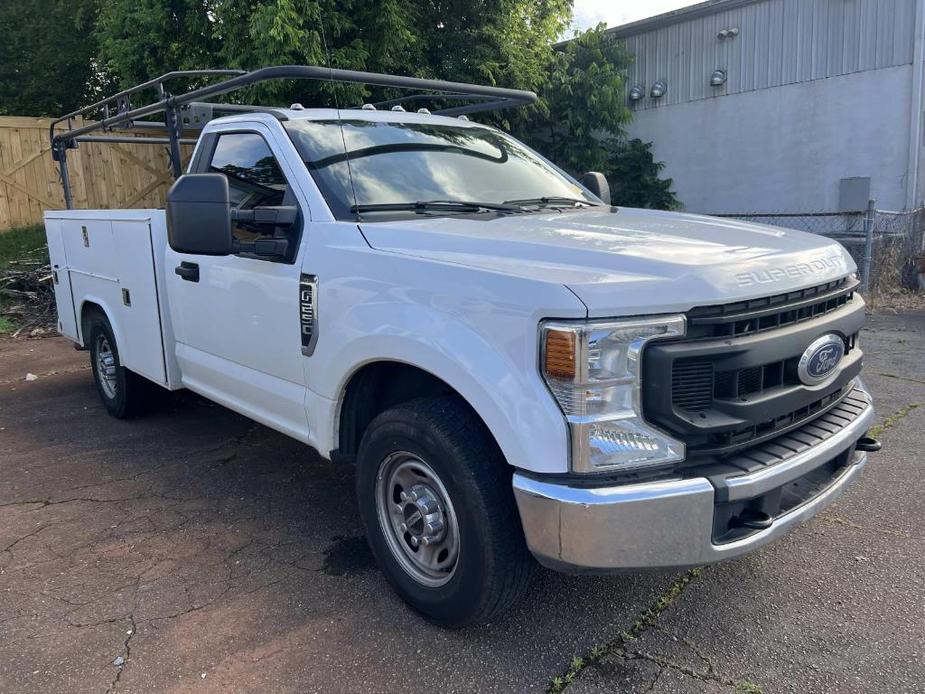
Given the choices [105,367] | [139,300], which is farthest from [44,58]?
Answer: [139,300]

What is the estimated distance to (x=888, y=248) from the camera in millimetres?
10805

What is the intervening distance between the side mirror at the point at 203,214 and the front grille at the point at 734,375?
75.9 inches

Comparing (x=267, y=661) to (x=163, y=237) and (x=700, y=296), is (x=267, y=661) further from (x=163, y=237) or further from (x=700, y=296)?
(x=163, y=237)

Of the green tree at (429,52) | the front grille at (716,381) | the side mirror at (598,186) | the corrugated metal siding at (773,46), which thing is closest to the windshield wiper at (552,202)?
the side mirror at (598,186)

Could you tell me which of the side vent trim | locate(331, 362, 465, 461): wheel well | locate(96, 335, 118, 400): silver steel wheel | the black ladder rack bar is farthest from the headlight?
locate(96, 335, 118, 400): silver steel wheel

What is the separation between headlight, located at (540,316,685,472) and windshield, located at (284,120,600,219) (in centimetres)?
141

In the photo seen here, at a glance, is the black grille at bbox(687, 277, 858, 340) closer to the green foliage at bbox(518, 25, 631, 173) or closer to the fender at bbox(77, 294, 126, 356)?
the fender at bbox(77, 294, 126, 356)

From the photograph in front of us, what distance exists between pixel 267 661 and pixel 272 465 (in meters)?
2.15

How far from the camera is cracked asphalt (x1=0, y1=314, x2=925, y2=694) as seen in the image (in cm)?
270

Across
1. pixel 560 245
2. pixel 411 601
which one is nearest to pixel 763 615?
pixel 411 601

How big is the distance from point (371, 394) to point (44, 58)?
1904 cm

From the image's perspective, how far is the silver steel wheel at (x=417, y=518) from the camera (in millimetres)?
2865

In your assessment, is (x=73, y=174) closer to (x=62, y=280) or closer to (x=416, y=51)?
(x=416, y=51)

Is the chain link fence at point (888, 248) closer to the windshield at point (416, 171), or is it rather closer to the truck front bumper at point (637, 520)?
the windshield at point (416, 171)
